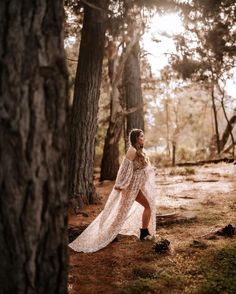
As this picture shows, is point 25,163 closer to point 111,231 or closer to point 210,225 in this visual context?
point 111,231

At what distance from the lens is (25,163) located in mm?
2955

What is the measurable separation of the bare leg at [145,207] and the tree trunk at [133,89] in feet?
29.8

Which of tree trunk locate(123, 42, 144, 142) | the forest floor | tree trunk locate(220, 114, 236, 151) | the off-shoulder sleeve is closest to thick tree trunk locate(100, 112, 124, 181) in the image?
tree trunk locate(123, 42, 144, 142)

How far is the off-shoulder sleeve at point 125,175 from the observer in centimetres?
689

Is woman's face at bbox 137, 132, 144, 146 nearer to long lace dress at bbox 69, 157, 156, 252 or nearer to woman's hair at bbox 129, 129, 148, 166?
woman's hair at bbox 129, 129, 148, 166

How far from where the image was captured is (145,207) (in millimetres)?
7090

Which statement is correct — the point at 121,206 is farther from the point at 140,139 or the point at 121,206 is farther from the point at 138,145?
the point at 140,139

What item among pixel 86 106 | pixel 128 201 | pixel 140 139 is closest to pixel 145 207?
pixel 128 201

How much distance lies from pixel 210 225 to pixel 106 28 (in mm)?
5894

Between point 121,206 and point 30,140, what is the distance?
426 cm

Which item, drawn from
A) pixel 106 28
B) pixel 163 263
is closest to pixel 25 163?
pixel 163 263

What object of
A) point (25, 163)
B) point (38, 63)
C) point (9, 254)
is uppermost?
point (38, 63)

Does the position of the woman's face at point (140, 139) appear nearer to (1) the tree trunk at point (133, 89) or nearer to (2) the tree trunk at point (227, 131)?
(1) the tree trunk at point (133, 89)

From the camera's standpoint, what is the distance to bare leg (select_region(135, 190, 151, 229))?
704 cm
